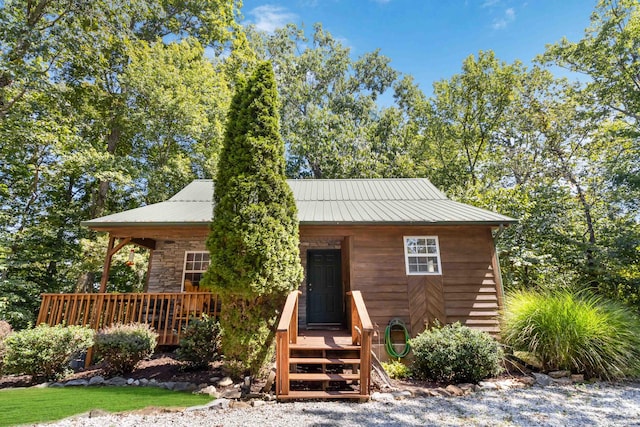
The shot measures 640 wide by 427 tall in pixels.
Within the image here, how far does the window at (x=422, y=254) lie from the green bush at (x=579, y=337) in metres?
1.81

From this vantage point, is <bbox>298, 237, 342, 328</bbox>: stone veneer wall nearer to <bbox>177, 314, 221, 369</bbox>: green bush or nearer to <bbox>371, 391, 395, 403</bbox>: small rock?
<bbox>177, 314, 221, 369</bbox>: green bush

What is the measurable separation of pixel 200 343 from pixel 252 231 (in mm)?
2240

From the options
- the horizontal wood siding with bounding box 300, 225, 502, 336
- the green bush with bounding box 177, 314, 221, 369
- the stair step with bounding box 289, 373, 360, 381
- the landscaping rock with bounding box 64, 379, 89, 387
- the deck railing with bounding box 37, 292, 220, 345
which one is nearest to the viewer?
the stair step with bounding box 289, 373, 360, 381

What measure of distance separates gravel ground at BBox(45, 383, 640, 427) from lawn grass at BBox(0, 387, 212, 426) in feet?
0.91

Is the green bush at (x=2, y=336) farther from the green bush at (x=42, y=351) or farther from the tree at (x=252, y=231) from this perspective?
the tree at (x=252, y=231)

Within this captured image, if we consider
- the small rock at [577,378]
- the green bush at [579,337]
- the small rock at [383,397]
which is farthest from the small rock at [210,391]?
the small rock at [577,378]

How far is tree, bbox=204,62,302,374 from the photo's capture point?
4562 millimetres

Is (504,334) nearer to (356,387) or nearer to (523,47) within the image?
(356,387)

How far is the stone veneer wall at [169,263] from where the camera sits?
782cm

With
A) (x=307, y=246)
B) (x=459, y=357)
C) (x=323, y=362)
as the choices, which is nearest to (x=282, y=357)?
(x=323, y=362)

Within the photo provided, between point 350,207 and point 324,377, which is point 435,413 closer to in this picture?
point 324,377

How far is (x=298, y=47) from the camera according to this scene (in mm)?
22203

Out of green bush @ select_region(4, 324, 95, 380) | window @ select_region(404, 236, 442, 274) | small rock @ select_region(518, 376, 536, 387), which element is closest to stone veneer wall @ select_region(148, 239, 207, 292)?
green bush @ select_region(4, 324, 95, 380)

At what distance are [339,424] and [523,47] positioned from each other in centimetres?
1643
